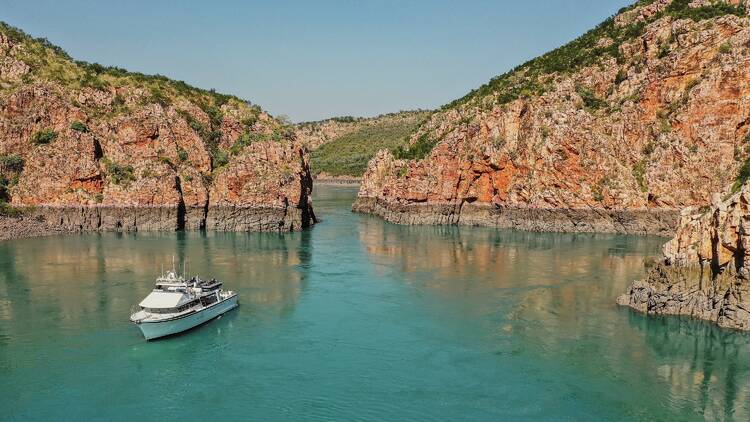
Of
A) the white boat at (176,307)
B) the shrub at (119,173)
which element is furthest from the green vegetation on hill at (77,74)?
the white boat at (176,307)

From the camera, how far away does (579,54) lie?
115562 mm

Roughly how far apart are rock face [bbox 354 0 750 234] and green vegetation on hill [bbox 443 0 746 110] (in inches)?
15.9

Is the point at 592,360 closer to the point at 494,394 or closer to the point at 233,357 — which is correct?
the point at 494,394

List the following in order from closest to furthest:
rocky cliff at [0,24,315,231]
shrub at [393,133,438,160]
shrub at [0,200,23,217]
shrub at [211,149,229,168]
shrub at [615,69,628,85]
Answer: shrub at [0,200,23,217], rocky cliff at [0,24,315,231], shrub at [211,149,229,168], shrub at [615,69,628,85], shrub at [393,133,438,160]

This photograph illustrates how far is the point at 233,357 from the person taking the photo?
35438 mm

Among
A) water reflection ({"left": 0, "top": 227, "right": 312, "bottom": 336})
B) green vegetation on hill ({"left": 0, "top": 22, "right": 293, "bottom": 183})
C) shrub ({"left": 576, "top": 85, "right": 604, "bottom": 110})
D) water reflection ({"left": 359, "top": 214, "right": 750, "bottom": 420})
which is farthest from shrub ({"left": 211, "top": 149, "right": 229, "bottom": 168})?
shrub ({"left": 576, "top": 85, "right": 604, "bottom": 110})

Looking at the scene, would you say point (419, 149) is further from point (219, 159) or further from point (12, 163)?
point (12, 163)

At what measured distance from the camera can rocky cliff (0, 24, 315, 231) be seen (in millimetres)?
89000

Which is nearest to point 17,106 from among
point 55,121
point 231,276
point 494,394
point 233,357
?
point 55,121

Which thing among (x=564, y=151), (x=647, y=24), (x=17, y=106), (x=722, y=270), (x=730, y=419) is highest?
(x=647, y=24)

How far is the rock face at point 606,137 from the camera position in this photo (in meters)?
88.1

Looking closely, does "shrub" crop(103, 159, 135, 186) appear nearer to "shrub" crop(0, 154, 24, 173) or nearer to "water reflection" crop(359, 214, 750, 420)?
"shrub" crop(0, 154, 24, 173)

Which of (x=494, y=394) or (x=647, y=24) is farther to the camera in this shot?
(x=647, y=24)

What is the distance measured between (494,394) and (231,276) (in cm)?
3384
